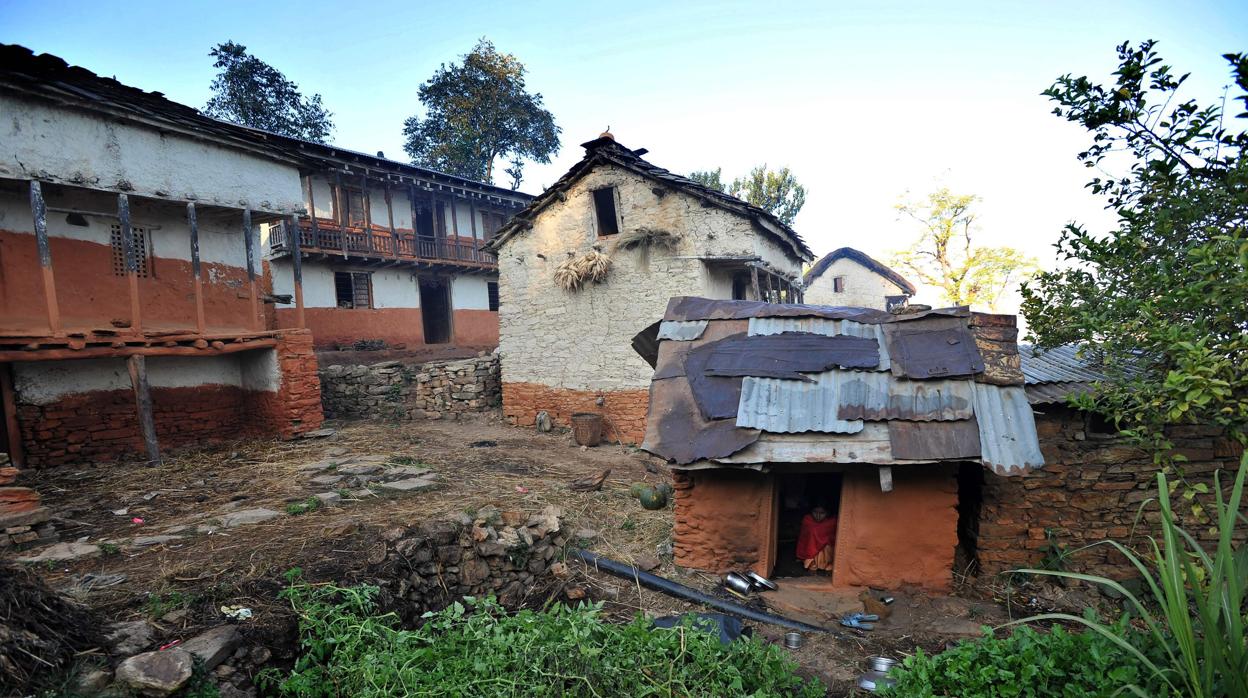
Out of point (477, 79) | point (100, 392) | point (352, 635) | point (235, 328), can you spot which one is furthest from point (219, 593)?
point (477, 79)

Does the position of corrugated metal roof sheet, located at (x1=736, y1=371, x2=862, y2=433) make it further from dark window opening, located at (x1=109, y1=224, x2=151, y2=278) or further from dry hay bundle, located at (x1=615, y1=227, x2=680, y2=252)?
dark window opening, located at (x1=109, y1=224, x2=151, y2=278)

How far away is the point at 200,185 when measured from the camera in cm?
1052

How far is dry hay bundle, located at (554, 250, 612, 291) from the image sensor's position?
12.6 m

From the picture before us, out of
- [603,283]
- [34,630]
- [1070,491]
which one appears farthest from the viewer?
[603,283]

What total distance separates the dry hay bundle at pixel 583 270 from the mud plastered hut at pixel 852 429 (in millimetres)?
6148

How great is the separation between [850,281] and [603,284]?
20.5 meters

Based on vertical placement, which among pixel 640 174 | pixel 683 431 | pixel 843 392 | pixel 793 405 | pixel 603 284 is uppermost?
pixel 640 174

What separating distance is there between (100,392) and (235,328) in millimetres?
2458

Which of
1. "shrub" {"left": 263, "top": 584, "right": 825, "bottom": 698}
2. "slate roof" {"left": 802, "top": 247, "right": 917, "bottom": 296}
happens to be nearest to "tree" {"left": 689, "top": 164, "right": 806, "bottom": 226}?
"slate roof" {"left": 802, "top": 247, "right": 917, "bottom": 296}

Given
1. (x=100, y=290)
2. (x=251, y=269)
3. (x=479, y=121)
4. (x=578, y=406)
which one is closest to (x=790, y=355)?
(x=578, y=406)

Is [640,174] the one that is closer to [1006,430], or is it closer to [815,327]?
[815,327]

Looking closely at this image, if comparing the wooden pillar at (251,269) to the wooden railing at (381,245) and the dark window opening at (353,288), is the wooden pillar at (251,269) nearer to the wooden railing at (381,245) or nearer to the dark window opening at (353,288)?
the wooden railing at (381,245)

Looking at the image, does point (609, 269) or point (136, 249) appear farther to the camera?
point (609, 269)

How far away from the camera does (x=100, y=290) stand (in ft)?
32.9
